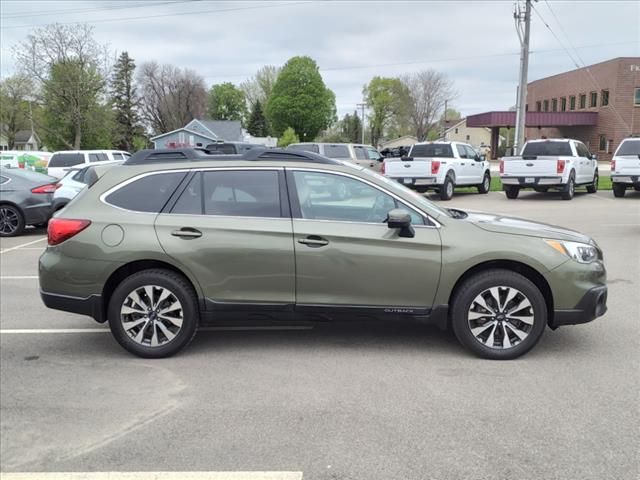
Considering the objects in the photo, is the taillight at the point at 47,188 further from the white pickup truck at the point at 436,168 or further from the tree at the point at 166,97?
the tree at the point at 166,97

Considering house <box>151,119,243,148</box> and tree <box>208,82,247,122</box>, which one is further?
tree <box>208,82,247,122</box>

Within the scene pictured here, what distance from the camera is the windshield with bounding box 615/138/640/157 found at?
18.4 metres

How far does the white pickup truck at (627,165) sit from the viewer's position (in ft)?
59.1

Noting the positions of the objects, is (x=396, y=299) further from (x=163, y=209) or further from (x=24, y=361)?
(x=24, y=361)

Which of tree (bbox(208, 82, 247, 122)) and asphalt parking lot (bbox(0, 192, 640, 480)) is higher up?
tree (bbox(208, 82, 247, 122))

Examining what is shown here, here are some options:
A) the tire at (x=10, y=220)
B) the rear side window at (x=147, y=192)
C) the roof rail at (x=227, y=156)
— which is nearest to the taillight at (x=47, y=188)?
the tire at (x=10, y=220)

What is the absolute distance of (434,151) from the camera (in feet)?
64.2

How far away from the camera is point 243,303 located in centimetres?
480

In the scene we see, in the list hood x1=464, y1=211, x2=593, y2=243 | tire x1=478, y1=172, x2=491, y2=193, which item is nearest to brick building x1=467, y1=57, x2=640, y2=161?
tire x1=478, y1=172, x2=491, y2=193

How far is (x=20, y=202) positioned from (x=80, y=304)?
9.26m

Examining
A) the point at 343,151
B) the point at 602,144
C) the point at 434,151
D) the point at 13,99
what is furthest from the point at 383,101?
the point at 434,151

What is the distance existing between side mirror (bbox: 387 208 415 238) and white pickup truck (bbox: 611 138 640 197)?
1624 centimetres

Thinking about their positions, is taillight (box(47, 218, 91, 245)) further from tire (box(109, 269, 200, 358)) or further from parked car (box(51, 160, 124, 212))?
parked car (box(51, 160, 124, 212))

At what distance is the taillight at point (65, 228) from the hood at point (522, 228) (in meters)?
3.26
